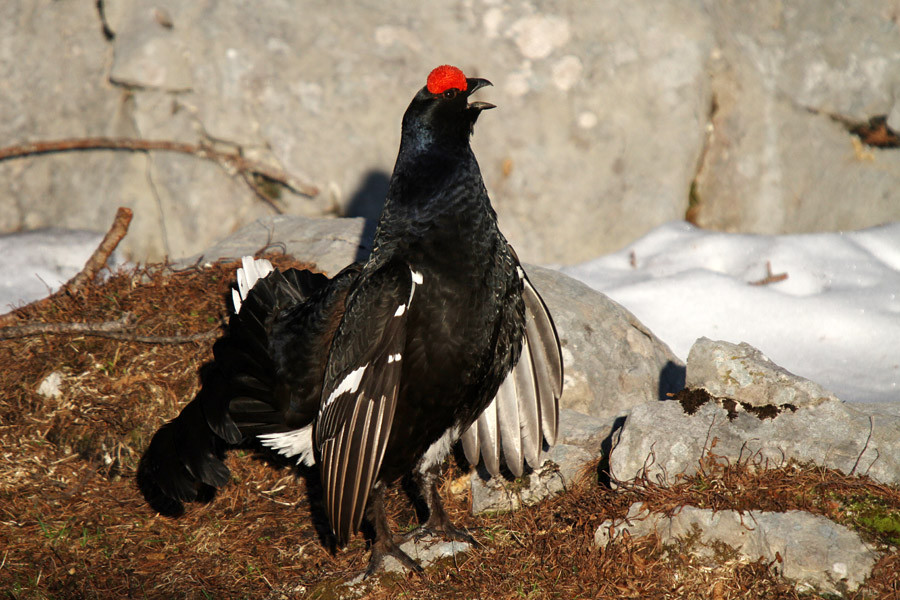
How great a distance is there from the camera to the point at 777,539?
3137mm

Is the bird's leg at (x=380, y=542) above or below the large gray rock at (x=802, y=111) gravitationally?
below

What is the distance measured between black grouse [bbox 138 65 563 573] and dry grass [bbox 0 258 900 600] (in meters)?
0.26

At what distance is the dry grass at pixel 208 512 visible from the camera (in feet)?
10.7

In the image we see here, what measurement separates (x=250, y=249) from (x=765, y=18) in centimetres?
536

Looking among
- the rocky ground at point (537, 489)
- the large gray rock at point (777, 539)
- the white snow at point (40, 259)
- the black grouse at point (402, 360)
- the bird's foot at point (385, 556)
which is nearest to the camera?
the large gray rock at point (777, 539)

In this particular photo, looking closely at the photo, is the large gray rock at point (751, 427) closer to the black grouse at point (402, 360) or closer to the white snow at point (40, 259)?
the black grouse at point (402, 360)

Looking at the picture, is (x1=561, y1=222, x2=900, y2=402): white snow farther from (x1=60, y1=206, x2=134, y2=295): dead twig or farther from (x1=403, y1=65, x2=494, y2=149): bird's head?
(x1=60, y1=206, x2=134, y2=295): dead twig

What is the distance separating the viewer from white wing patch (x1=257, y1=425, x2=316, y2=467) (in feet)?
12.8

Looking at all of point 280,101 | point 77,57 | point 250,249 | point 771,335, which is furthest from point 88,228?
point 771,335

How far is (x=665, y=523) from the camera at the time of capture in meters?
3.32

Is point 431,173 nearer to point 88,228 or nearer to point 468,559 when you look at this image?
point 468,559

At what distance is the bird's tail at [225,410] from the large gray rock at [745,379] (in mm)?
2132

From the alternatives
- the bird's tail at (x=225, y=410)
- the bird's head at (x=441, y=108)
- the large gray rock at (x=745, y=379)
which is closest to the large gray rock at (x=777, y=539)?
the large gray rock at (x=745, y=379)

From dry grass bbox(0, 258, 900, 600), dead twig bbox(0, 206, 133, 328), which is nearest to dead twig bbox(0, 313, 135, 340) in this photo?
dry grass bbox(0, 258, 900, 600)
